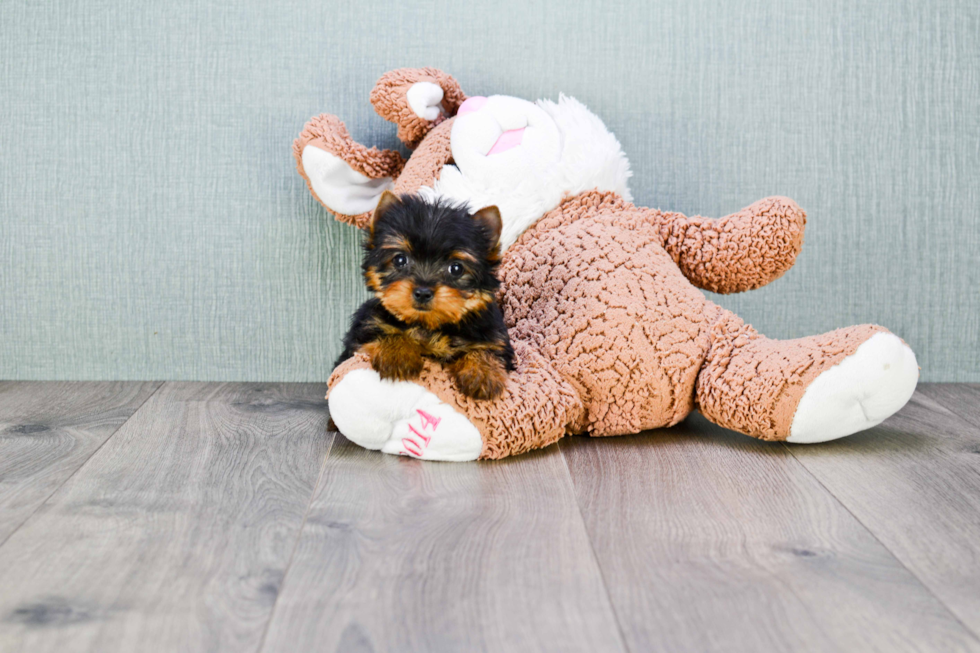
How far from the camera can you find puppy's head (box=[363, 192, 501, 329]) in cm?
119

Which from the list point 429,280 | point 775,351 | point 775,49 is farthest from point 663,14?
point 429,280

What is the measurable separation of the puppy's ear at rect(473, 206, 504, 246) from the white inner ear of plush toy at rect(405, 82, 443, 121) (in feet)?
1.71

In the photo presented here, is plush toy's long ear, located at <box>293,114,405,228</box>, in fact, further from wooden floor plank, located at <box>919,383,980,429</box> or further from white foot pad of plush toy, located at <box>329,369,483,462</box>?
wooden floor plank, located at <box>919,383,980,429</box>

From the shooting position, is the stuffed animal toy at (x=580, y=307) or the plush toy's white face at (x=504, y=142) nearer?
the stuffed animal toy at (x=580, y=307)

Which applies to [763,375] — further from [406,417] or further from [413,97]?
[413,97]

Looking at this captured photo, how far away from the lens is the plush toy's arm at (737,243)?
158 cm

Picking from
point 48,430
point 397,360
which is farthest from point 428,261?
point 48,430

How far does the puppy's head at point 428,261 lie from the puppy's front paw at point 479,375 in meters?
0.08

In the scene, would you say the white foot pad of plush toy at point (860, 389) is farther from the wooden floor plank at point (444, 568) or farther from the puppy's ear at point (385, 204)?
the puppy's ear at point (385, 204)

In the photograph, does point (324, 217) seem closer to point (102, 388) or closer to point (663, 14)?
point (102, 388)

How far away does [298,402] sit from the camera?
1.77 metres

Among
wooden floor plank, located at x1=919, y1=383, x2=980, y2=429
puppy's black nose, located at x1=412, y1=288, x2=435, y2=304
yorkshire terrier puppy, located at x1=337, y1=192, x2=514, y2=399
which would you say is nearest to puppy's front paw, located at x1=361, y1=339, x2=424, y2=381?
yorkshire terrier puppy, located at x1=337, y1=192, x2=514, y2=399

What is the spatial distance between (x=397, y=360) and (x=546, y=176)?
1.80 ft

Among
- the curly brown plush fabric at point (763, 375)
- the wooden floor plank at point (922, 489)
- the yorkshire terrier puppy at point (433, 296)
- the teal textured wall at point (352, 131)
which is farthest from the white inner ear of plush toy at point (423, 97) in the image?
the wooden floor plank at point (922, 489)
